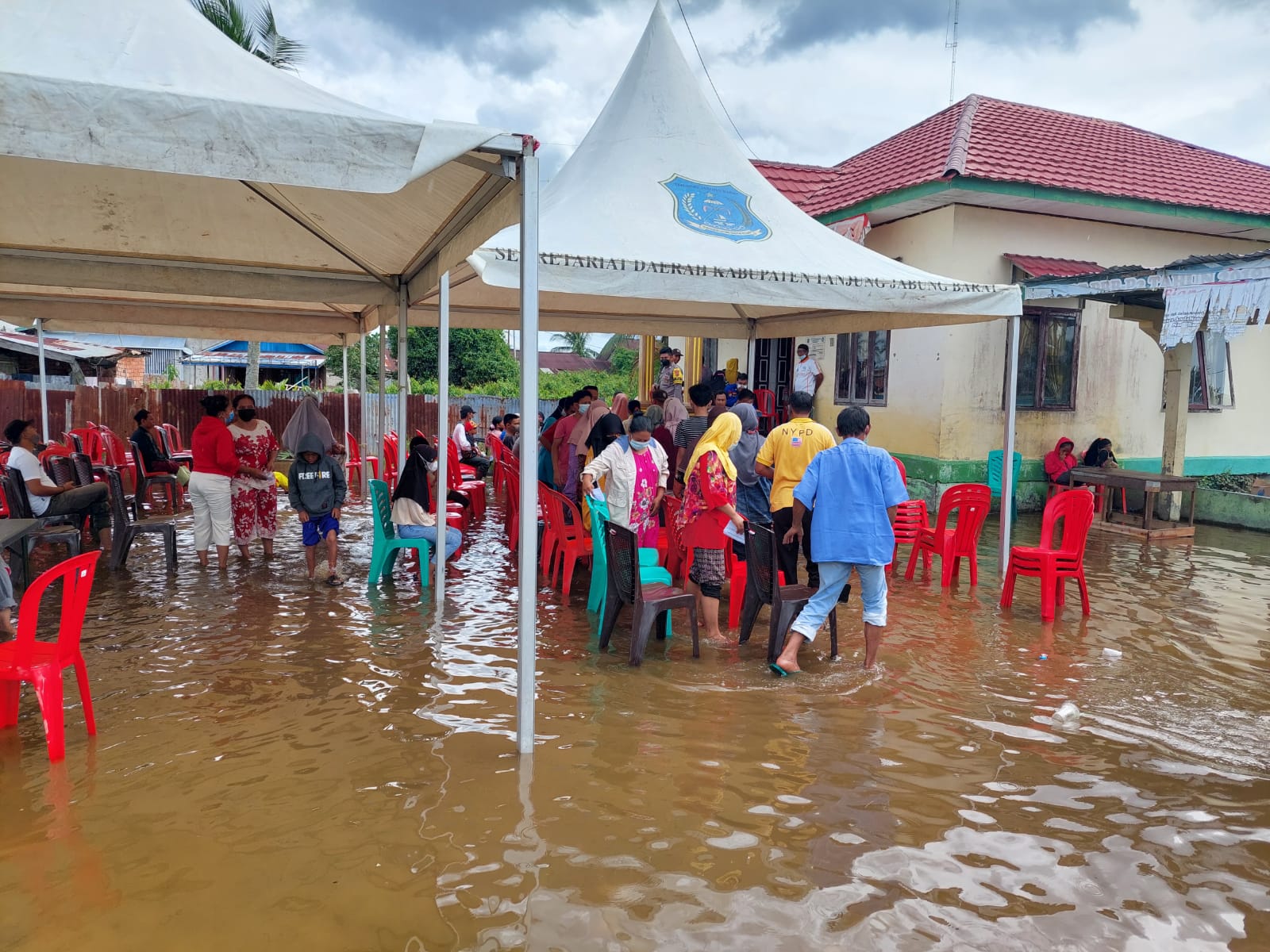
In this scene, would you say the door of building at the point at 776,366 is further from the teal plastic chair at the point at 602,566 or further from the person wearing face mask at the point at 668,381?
the teal plastic chair at the point at 602,566

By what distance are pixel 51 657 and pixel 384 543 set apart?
3313mm

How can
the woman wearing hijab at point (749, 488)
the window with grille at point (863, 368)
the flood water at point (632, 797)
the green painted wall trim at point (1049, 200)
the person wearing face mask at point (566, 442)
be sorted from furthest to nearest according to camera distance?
the window with grille at point (863, 368)
the green painted wall trim at point (1049, 200)
the person wearing face mask at point (566, 442)
the woman wearing hijab at point (749, 488)
the flood water at point (632, 797)

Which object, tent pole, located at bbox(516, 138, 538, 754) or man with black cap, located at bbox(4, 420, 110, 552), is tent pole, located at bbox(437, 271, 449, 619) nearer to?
tent pole, located at bbox(516, 138, 538, 754)

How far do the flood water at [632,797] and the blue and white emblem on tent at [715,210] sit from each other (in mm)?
3406

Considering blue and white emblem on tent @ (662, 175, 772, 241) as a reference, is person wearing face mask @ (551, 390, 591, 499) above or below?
below

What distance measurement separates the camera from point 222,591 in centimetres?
678

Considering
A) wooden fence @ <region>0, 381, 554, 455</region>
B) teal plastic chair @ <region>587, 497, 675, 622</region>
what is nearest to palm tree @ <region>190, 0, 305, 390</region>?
wooden fence @ <region>0, 381, 554, 455</region>

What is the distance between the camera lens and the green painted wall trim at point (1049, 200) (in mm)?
10930

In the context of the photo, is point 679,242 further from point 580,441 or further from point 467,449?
point 467,449

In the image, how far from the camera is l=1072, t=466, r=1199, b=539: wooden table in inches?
404

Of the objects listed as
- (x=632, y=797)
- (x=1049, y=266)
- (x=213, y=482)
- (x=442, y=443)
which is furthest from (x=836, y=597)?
(x=1049, y=266)

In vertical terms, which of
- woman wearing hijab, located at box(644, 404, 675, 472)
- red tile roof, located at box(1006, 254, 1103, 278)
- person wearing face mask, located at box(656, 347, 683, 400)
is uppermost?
red tile roof, located at box(1006, 254, 1103, 278)

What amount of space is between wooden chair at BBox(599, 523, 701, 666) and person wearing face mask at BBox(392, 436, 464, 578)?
2.07 meters

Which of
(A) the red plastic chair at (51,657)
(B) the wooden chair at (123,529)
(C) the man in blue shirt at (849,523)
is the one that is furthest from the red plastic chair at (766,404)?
(A) the red plastic chair at (51,657)
